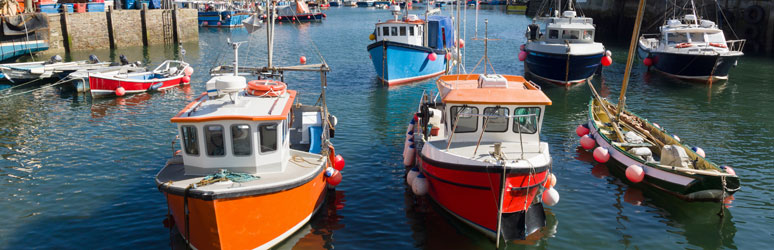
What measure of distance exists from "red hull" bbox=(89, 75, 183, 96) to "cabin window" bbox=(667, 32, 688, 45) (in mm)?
30299

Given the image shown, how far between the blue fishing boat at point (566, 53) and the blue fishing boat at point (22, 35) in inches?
1354

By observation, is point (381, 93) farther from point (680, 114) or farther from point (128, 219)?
point (128, 219)

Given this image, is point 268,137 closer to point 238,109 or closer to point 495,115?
point 238,109

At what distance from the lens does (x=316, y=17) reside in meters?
97.0

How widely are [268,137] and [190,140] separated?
171cm

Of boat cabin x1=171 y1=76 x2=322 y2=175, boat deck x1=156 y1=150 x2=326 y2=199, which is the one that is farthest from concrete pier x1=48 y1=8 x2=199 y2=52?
boat cabin x1=171 y1=76 x2=322 y2=175

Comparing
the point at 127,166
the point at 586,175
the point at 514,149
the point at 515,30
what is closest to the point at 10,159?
the point at 127,166

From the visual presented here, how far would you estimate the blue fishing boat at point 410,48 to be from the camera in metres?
34.0

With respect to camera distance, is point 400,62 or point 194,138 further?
point 400,62

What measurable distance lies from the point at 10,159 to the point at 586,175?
19.4 meters

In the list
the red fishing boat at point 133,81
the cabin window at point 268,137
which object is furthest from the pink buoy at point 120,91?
the cabin window at point 268,137

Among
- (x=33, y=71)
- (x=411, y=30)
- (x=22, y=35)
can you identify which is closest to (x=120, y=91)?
(x=33, y=71)

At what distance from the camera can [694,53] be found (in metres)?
34.2

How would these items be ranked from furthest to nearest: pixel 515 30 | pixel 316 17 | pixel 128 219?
pixel 316 17 → pixel 515 30 → pixel 128 219
